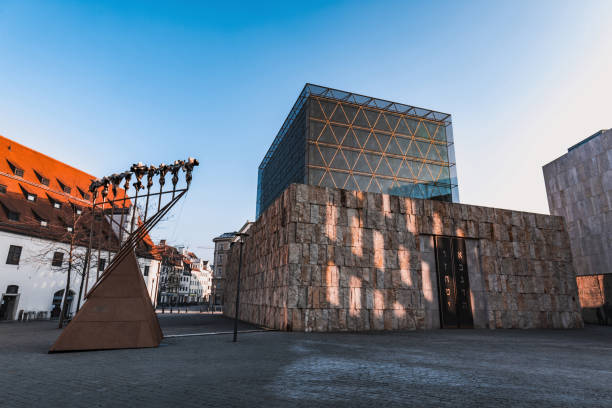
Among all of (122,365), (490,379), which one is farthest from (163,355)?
(490,379)

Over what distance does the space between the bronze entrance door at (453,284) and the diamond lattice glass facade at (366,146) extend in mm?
17822

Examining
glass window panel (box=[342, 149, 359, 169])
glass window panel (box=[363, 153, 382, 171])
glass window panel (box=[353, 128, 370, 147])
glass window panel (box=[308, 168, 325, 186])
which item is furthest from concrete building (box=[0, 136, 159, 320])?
glass window panel (box=[353, 128, 370, 147])

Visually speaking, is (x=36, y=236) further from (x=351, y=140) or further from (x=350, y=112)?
(x=350, y=112)

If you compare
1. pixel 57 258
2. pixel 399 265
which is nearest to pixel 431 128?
pixel 399 265

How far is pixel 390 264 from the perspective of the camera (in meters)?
20.7

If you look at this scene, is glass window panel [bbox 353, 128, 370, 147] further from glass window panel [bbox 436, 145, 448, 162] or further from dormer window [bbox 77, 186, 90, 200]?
dormer window [bbox 77, 186, 90, 200]

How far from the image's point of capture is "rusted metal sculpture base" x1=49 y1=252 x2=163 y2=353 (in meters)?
10.1

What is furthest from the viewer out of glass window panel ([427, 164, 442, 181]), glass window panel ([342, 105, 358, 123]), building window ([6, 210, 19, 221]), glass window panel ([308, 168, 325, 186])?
glass window panel ([427, 164, 442, 181])

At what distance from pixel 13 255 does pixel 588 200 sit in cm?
5654

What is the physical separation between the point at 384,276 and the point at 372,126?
2661 cm

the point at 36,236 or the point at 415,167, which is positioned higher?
the point at 415,167

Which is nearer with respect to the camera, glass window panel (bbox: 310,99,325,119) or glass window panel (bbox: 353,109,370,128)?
glass window panel (bbox: 310,99,325,119)

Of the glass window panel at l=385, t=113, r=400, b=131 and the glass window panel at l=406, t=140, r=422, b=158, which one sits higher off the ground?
the glass window panel at l=385, t=113, r=400, b=131

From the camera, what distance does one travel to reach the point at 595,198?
34.9 m
